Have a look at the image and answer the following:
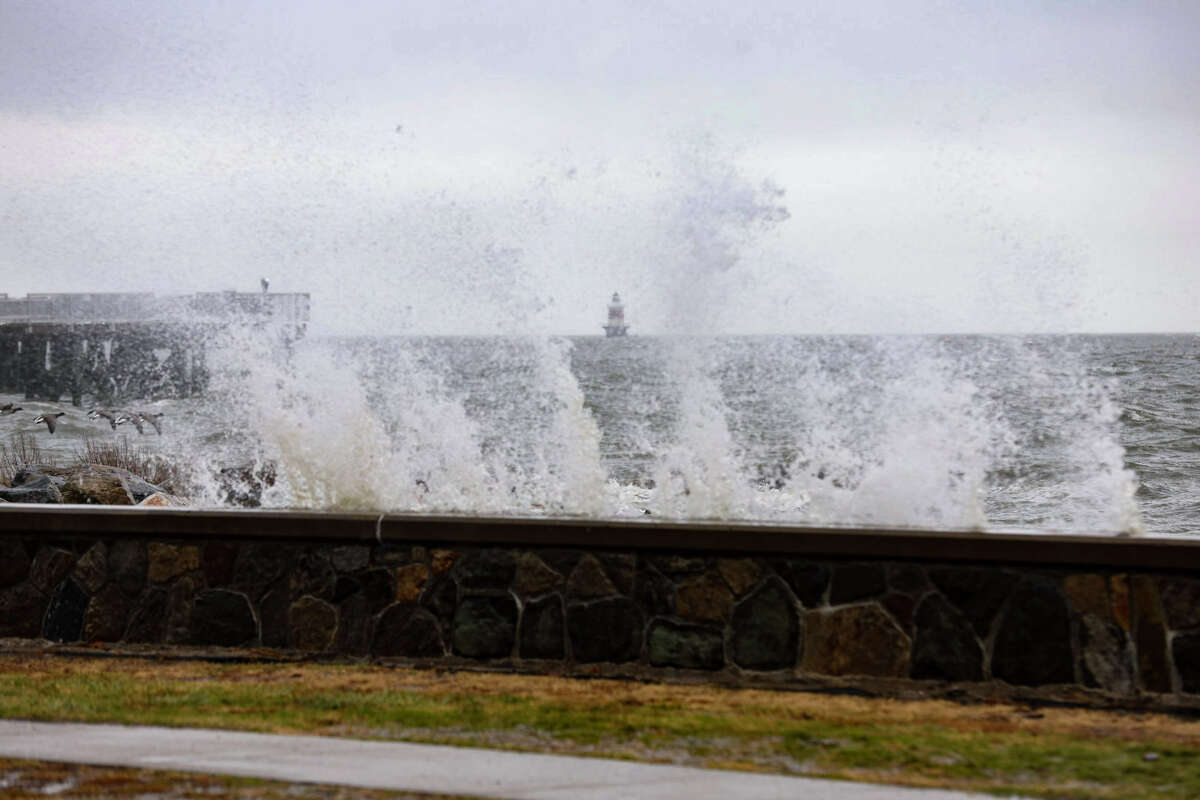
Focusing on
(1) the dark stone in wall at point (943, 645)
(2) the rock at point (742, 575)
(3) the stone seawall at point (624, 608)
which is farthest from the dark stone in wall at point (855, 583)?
(2) the rock at point (742, 575)

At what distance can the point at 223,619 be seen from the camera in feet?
23.9

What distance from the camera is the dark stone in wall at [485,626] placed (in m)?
6.86

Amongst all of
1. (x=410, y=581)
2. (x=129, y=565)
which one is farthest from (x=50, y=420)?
(x=410, y=581)

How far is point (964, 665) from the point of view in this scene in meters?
6.25

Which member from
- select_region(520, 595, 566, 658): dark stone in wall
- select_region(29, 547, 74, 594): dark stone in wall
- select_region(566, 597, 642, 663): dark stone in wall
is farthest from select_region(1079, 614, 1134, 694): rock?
select_region(29, 547, 74, 594): dark stone in wall

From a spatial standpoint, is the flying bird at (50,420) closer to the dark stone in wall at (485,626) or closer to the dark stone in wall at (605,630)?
the dark stone in wall at (485,626)

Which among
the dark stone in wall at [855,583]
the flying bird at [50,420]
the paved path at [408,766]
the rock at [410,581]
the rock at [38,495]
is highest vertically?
the flying bird at [50,420]

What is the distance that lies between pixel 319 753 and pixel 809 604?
2493mm

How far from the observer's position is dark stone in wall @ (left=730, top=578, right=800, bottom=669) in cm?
649

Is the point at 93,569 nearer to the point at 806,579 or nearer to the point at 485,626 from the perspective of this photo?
the point at 485,626

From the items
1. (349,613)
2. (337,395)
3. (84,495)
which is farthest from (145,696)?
(84,495)

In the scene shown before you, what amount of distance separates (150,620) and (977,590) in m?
4.37

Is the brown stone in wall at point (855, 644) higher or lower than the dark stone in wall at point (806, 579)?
lower

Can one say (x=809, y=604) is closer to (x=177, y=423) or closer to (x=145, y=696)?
(x=145, y=696)
